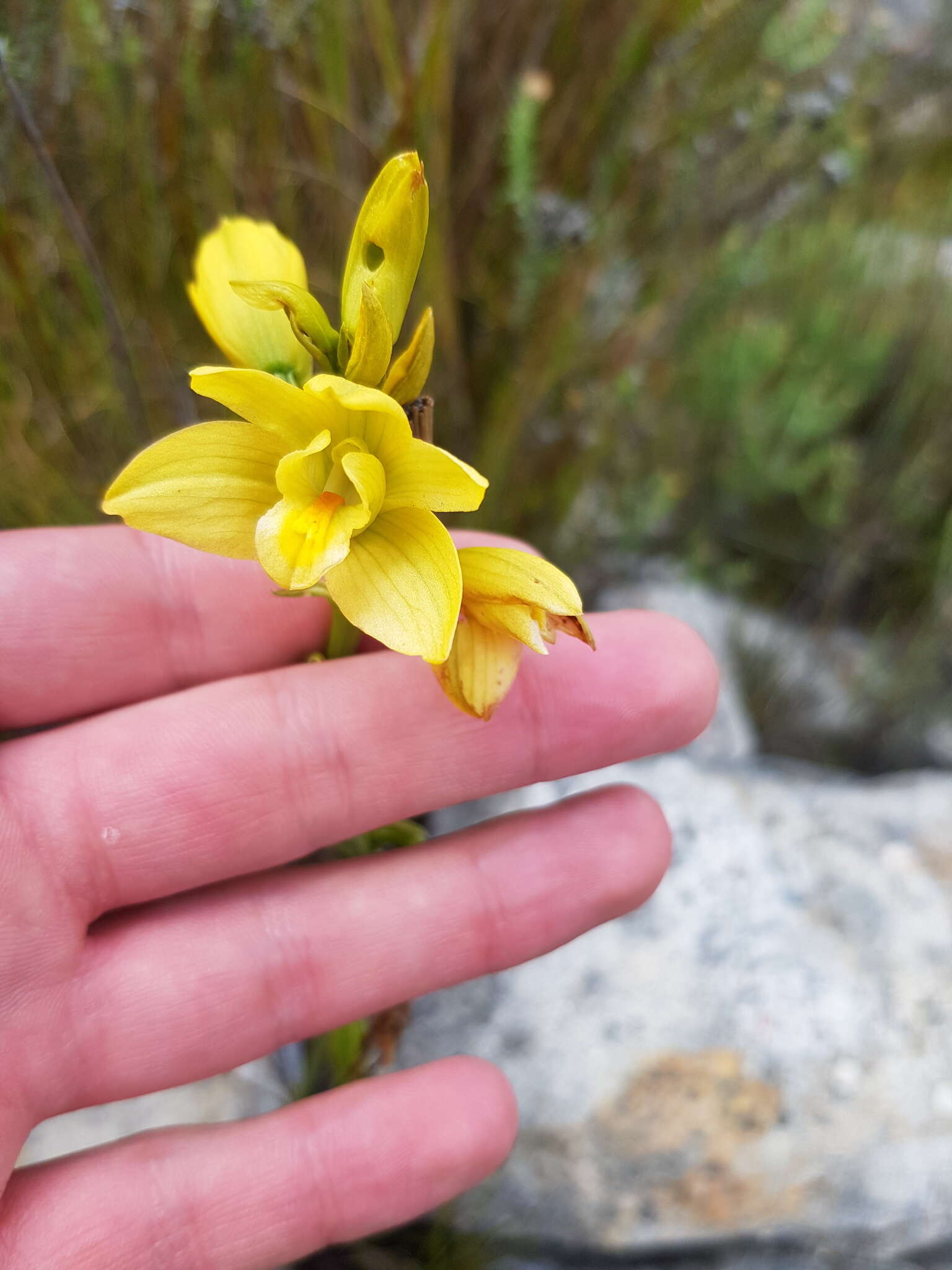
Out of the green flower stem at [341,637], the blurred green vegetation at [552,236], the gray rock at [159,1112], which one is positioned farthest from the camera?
the gray rock at [159,1112]

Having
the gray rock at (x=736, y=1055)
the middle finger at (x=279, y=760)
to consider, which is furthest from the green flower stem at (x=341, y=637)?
the gray rock at (x=736, y=1055)

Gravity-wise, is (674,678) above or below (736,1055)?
above

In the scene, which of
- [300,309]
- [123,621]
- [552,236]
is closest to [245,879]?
[123,621]

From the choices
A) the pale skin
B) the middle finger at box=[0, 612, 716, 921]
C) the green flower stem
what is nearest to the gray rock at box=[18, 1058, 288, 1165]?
the pale skin

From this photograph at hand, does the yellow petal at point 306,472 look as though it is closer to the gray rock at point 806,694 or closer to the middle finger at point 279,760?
the middle finger at point 279,760

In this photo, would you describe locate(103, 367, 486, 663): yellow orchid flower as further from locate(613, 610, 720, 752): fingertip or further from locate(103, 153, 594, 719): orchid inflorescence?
locate(613, 610, 720, 752): fingertip

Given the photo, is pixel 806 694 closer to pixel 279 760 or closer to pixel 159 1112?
pixel 279 760

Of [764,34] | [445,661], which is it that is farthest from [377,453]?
[764,34]

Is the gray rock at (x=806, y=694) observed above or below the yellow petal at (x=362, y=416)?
below

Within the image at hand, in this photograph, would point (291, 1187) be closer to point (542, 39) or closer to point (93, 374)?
point (93, 374)
